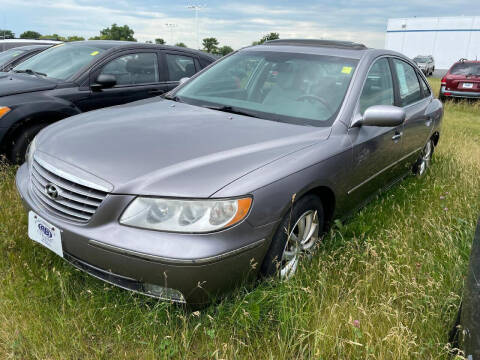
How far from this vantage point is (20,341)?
1911 millimetres

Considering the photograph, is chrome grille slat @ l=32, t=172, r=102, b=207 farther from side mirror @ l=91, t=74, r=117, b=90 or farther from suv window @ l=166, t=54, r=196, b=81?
suv window @ l=166, t=54, r=196, b=81

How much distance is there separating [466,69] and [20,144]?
13529mm

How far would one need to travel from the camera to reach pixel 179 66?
5688mm

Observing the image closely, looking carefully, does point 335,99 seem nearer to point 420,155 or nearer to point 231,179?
point 231,179

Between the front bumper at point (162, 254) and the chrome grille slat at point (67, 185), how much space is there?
85 mm

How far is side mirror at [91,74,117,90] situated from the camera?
4629 mm

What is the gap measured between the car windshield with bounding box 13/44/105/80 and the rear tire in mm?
889

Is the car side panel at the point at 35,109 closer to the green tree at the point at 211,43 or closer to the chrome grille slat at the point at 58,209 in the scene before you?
the chrome grille slat at the point at 58,209

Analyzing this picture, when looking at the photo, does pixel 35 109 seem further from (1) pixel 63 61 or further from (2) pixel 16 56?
(2) pixel 16 56

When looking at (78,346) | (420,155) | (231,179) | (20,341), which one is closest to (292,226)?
(231,179)

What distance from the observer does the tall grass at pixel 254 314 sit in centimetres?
192

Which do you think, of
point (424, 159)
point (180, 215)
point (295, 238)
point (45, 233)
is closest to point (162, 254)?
point (180, 215)

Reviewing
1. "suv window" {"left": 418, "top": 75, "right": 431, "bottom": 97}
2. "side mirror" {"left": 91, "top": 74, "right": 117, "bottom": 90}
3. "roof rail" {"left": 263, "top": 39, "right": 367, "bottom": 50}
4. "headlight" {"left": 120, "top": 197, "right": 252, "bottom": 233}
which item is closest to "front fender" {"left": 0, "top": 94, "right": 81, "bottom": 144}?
"side mirror" {"left": 91, "top": 74, "right": 117, "bottom": 90}

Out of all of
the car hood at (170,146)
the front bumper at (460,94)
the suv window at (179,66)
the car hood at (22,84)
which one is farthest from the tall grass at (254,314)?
the front bumper at (460,94)
